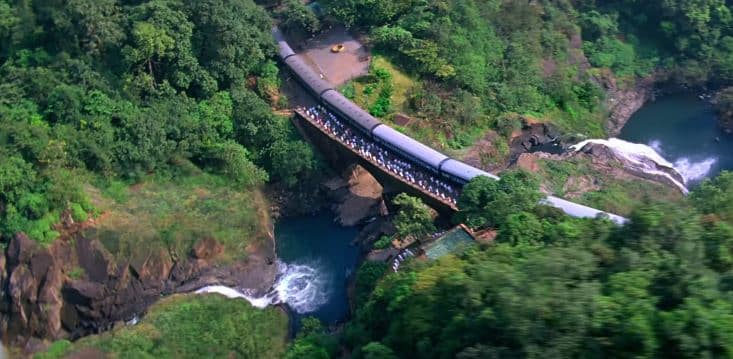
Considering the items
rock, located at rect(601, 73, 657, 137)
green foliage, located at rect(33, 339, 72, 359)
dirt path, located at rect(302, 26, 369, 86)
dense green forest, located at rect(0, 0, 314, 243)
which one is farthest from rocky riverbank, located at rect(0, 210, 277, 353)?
rock, located at rect(601, 73, 657, 137)

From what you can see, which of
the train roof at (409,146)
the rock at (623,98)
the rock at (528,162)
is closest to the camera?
the train roof at (409,146)

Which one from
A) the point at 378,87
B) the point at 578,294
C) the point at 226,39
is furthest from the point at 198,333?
A: the point at 578,294

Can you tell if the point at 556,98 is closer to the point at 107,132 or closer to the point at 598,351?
the point at 107,132

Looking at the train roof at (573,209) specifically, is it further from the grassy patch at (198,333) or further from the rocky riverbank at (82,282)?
the rocky riverbank at (82,282)

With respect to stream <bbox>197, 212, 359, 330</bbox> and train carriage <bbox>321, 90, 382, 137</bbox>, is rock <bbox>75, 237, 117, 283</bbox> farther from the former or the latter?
train carriage <bbox>321, 90, 382, 137</bbox>

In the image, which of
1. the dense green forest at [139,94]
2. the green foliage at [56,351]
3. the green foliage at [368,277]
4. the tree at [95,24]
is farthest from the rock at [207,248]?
the tree at [95,24]

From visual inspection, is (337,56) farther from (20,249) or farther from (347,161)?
(20,249)

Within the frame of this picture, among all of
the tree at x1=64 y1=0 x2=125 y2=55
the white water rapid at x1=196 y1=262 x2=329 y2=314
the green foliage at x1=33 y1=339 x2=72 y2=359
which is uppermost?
the tree at x1=64 y1=0 x2=125 y2=55
